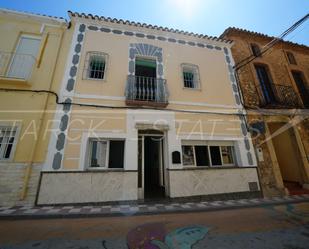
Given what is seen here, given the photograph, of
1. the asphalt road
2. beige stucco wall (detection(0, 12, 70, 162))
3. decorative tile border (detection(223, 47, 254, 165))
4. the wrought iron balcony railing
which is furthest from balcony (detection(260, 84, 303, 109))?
the wrought iron balcony railing

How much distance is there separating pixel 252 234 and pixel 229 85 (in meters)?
6.26

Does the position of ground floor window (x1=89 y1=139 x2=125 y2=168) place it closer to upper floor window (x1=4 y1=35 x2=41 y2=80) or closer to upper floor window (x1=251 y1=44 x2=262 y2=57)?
upper floor window (x1=4 y1=35 x2=41 y2=80)

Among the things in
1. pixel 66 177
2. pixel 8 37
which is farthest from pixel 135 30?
pixel 66 177

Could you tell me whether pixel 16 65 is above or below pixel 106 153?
above

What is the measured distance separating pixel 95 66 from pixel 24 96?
275cm

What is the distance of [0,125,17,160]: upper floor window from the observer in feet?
15.6

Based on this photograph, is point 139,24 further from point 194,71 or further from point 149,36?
point 194,71

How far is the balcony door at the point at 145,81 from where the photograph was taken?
20.1 ft

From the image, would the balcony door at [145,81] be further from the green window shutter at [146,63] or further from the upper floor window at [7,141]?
the upper floor window at [7,141]

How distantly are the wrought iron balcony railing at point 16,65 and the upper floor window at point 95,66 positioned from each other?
1.98 metres

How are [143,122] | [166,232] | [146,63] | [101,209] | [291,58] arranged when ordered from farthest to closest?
[291,58], [146,63], [143,122], [101,209], [166,232]

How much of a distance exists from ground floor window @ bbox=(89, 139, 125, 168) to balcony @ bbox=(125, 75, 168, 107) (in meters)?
1.67

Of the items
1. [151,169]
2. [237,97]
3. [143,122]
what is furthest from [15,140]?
[237,97]

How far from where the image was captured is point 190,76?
737 centimetres
